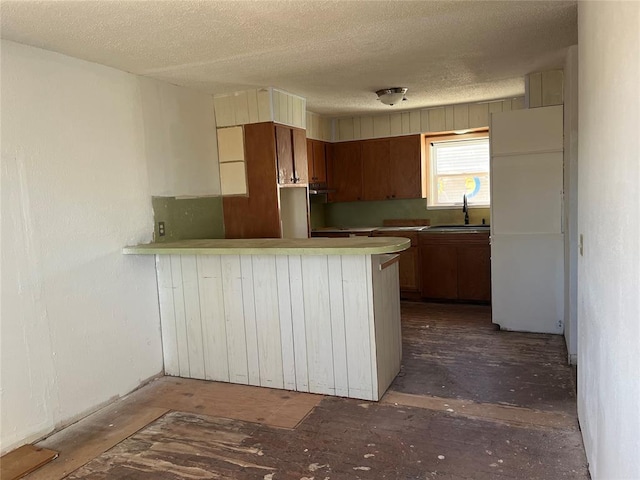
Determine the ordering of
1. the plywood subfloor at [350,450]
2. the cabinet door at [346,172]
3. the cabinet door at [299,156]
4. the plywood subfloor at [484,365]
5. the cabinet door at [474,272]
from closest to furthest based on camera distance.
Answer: the plywood subfloor at [350,450]
the plywood subfloor at [484,365]
the cabinet door at [299,156]
the cabinet door at [474,272]
the cabinet door at [346,172]

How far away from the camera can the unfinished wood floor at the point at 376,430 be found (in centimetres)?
221

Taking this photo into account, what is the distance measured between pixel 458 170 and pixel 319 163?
5.53 feet

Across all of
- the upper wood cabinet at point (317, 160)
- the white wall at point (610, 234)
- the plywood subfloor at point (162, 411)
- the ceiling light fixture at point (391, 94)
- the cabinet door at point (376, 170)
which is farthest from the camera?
the cabinet door at point (376, 170)

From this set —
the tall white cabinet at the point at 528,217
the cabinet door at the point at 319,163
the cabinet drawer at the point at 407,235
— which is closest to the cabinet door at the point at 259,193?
the cabinet door at the point at 319,163

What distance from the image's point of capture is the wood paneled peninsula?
2.90 meters

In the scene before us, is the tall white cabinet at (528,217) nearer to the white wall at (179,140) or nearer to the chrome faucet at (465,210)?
the chrome faucet at (465,210)

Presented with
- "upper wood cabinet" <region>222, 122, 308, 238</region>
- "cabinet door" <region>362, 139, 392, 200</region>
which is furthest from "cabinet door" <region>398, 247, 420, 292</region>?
"upper wood cabinet" <region>222, 122, 308, 238</region>

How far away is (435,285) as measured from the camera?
208 inches

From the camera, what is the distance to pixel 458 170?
5691 millimetres

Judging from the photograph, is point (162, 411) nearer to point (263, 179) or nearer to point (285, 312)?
point (285, 312)

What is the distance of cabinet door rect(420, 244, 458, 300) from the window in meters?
0.80

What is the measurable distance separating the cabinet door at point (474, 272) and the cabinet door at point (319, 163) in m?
1.85

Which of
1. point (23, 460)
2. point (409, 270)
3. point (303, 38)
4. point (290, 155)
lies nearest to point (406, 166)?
point (409, 270)

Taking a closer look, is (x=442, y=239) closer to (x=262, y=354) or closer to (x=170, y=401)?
(x=262, y=354)
